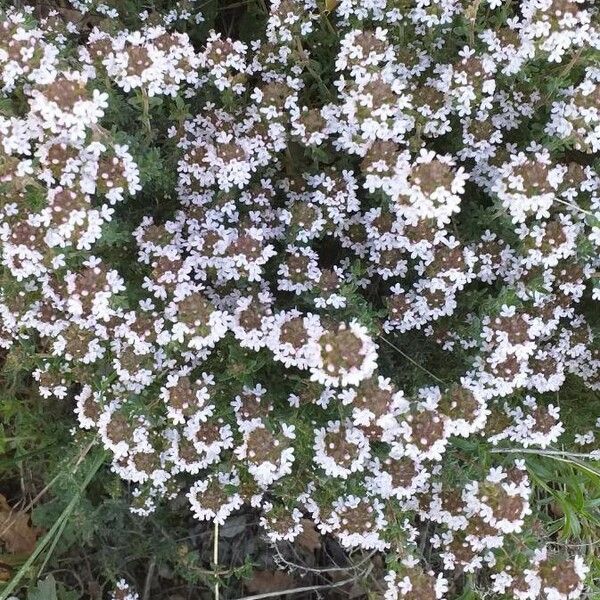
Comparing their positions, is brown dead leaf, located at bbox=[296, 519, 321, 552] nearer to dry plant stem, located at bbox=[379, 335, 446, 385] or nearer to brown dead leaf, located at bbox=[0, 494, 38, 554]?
dry plant stem, located at bbox=[379, 335, 446, 385]

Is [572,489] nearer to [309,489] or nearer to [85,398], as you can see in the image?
[309,489]

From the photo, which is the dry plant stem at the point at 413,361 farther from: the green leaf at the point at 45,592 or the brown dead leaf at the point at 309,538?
the green leaf at the point at 45,592

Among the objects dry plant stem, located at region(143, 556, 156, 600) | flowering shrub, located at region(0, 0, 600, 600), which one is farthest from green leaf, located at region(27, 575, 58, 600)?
flowering shrub, located at region(0, 0, 600, 600)

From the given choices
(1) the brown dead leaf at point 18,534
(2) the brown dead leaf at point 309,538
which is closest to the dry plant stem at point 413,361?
(2) the brown dead leaf at point 309,538

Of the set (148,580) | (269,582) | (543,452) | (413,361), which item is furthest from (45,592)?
(543,452)

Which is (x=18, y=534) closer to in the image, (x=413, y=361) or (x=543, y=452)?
(x=413, y=361)

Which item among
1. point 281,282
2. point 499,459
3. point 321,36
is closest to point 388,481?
point 499,459
